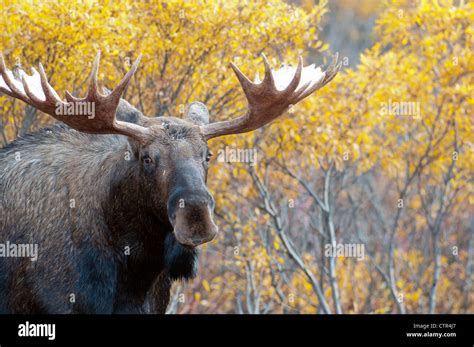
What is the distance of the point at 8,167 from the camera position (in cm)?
988

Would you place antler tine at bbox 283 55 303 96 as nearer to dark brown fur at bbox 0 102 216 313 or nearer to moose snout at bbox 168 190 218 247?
dark brown fur at bbox 0 102 216 313

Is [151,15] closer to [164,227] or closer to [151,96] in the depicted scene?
[151,96]

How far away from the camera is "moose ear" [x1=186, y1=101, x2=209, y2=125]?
31.3 feet

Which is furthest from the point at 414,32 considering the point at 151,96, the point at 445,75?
the point at 151,96

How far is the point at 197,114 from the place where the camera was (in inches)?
380

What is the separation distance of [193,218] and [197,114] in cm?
171

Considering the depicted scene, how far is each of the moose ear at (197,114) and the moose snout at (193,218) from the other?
140 cm

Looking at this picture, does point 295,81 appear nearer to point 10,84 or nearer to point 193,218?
point 193,218

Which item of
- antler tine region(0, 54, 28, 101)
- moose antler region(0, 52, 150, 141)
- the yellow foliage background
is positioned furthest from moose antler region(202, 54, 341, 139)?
the yellow foliage background

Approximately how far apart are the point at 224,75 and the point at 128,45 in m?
1.34

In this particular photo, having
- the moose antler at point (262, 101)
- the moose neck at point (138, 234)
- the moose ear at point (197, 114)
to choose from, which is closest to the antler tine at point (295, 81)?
the moose antler at point (262, 101)

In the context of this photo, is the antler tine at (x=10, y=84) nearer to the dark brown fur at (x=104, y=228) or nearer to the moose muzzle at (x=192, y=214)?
the dark brown fur at (x=104, y=228)

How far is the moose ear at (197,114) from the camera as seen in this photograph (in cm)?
954

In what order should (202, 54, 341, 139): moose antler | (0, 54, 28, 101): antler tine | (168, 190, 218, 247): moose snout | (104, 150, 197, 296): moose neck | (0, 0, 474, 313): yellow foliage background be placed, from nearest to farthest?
(168, 190, 218, 247): moose snout → (104, 150, 197, 296): moose neck → (0, 54, 28, 101): antler tine → (202, 54, 341, 139): moose antler → (0, 0, 474, 313): yellow foliage background
